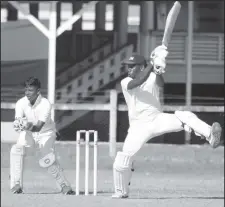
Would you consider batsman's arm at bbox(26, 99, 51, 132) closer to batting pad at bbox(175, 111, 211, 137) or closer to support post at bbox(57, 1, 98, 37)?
batting pad at bbox(175, 111, 211, 137)

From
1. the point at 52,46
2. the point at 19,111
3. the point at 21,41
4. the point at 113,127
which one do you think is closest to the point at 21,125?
the point at 19,111

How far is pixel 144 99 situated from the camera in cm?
1232

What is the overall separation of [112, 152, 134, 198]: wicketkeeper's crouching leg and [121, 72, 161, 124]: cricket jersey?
515mm

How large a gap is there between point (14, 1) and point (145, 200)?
35.0 ft

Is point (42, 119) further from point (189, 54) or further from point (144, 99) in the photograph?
point (189, 54)

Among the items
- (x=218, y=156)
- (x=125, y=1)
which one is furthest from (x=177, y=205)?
(x=125, y=1)

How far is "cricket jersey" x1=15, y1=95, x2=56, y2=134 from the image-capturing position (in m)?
13.0

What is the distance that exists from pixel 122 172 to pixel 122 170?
4 centimetres

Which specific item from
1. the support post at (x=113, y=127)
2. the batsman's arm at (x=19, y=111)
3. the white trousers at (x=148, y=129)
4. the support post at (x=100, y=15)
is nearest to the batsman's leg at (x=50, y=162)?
the batsman's arm at (x=19, y=111)

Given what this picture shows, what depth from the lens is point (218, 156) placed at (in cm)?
1936

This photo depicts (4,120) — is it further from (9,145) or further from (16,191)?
(16,191)

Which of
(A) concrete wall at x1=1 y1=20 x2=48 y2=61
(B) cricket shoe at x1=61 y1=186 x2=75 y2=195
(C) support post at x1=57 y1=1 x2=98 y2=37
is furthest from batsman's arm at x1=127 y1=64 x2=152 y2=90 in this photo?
(A) concrete wall at x1=1 y1=20 x2=48 y2=61

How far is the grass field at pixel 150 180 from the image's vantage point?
468 inches

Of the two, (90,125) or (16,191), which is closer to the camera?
(16,191)
